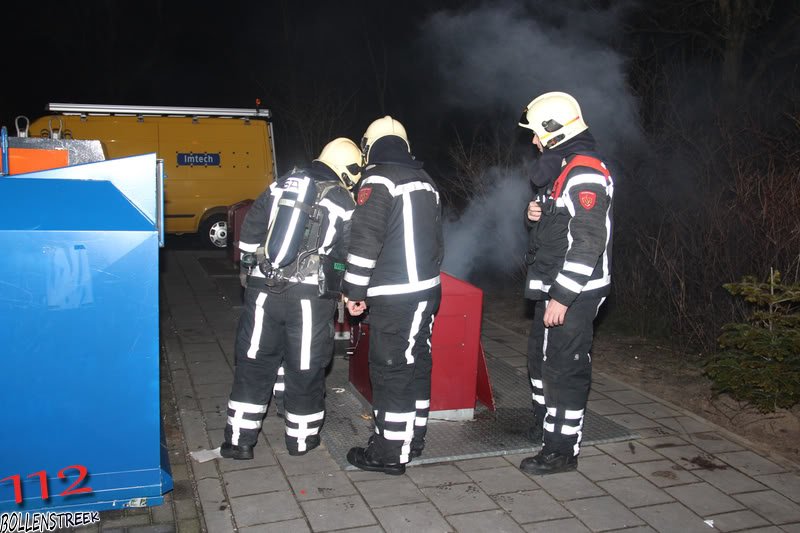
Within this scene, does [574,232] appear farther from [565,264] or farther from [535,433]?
[535,433]

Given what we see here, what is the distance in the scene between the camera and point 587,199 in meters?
3.87

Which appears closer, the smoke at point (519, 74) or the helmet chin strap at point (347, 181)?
the helmet chin strap at point (347, 181)

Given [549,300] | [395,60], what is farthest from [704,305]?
[395,60]

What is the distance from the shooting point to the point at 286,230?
4039mm

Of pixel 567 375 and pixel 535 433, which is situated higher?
pixel 567 375

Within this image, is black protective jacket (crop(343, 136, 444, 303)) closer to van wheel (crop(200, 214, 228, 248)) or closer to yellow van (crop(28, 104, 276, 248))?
yellow van (crop(28, 104, 276, 248))

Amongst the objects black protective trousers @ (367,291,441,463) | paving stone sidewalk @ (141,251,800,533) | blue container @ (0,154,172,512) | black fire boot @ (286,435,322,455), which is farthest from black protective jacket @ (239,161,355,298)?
paving stone sidewalk @ (141,251,800,533)

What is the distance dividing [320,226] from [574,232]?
4.80ft

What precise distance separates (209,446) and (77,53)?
25527 millimetres

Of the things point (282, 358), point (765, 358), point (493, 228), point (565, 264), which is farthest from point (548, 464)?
point (493, 228)

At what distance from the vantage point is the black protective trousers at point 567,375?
4.09 metres

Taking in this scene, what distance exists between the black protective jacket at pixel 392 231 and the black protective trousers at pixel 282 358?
1.12ft

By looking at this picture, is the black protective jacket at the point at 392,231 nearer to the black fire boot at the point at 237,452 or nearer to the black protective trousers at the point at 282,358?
the black protective trousers at the point at 282,358

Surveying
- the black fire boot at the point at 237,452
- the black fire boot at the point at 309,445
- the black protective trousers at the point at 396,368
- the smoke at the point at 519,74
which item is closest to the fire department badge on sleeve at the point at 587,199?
the black protective trousers at the point at 396,368
